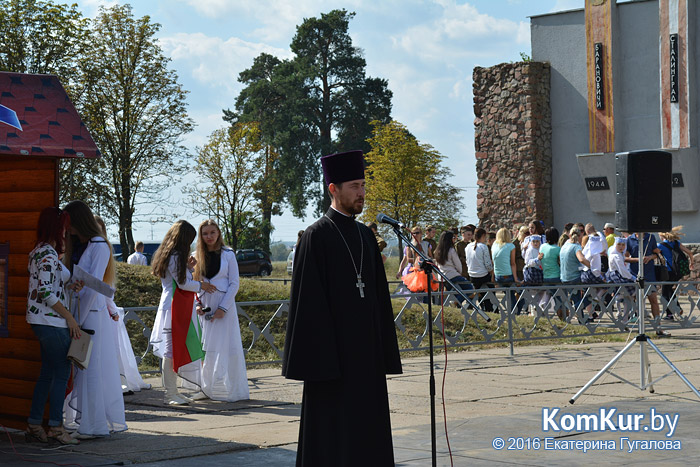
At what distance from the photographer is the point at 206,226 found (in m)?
10.7

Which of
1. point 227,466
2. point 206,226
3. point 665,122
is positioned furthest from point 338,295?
point 665,122

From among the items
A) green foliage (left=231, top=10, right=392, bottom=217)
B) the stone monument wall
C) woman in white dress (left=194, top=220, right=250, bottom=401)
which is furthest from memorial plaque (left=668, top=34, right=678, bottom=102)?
green foliage (left=231, top=10, right=392, bottom=217)

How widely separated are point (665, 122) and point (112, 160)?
64.3ft

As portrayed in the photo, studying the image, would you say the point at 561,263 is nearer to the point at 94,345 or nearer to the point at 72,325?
the point at 94,345

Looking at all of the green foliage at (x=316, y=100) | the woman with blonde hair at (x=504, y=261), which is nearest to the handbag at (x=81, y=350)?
the woman with blonde hair at (x=504, y=261)

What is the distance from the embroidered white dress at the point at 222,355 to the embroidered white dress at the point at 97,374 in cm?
196

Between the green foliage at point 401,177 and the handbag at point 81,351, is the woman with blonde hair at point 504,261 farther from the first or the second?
the green foliage at point 401,177

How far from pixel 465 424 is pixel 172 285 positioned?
11.6 feet

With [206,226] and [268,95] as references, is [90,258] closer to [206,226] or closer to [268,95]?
[206,226]

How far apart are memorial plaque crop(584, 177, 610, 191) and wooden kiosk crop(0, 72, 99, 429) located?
74.8ft

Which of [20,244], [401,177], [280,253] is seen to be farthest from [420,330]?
[280,253]

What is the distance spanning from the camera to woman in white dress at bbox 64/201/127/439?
27.4 feet

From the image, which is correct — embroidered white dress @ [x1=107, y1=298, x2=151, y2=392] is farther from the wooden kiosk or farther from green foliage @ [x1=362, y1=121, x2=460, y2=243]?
green foliage @ [x1=362, y1=121, x2=460, y2=243]

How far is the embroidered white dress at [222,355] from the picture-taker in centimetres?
1051
